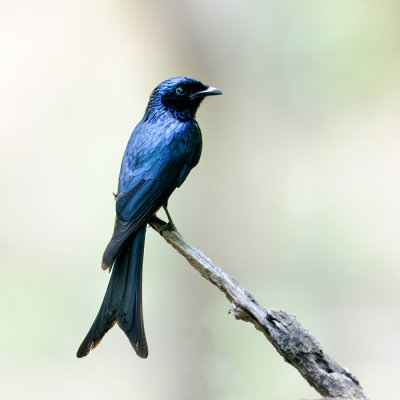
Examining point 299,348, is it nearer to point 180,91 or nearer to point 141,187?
point 141,187

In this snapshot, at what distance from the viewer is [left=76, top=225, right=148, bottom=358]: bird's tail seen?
2.79 m

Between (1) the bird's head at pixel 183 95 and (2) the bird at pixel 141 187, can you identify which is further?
(1) the bird's head at pixel 183 95

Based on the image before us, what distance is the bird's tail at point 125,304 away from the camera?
2793 millimetres

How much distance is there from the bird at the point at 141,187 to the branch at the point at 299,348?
0.57 metres

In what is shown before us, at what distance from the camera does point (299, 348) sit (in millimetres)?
2270

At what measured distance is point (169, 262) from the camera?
6090 mm

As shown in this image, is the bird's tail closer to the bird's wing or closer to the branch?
the bird's wing

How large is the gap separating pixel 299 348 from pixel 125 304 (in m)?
1.03

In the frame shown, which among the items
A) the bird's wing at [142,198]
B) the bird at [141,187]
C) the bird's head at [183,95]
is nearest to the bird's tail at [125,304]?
the bird at [141,187]

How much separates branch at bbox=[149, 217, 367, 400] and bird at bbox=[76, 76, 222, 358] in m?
0.57

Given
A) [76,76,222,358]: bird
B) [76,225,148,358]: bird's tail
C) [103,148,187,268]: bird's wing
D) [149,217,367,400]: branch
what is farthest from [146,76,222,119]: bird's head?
[149,217,367,400]: branch

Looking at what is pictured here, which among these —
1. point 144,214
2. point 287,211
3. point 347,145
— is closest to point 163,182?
point 144,214

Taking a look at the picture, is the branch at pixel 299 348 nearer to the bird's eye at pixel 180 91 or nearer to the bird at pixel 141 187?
the bird at pixel 141 187

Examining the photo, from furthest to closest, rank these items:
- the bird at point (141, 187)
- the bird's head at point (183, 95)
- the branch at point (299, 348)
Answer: the bird's head at point (183, 95) → the bird at point (141, 187) → the branch at point (299, 348)
